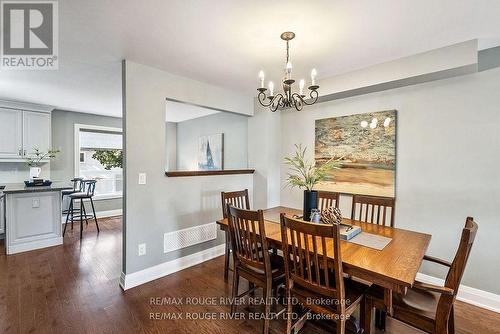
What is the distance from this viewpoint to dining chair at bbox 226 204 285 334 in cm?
176

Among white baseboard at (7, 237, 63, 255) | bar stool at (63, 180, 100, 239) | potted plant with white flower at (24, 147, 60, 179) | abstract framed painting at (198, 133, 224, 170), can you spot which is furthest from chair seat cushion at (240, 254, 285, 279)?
potted plant with white flower at (24, 147, 60, 179)

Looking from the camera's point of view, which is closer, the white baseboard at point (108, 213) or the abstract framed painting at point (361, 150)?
the abstract framed painting at point (361, 150)

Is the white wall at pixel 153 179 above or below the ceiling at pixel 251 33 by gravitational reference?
below

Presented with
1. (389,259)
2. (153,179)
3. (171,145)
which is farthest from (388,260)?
(171,145)

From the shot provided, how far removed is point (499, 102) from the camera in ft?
7.15

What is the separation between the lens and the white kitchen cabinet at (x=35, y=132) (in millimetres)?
4293

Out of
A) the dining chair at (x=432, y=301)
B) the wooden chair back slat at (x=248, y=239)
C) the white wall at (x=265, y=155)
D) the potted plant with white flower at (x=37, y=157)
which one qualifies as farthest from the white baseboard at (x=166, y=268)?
the potted plant with white flower at (x=37, y=157)

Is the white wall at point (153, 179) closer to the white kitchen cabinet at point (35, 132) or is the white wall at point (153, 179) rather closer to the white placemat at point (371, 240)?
the white placemat at point (371, 240)

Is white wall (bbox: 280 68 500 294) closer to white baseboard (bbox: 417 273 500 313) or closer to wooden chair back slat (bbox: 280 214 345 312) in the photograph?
white baseboard (bbox: 417 273 500 313)

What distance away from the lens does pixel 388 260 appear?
148cm

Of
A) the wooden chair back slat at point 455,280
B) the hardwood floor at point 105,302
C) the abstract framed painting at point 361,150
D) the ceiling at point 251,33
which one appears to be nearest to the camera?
the wooden chair back slat at point 455,280

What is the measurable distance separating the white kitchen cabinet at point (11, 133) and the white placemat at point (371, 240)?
564cm

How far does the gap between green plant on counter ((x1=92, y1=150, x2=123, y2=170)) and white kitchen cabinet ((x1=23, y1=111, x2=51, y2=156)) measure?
1.06 metres

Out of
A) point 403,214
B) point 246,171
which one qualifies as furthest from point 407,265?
point 246,171
